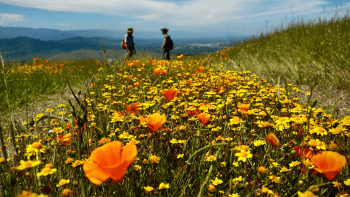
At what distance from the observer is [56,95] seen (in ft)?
21.3

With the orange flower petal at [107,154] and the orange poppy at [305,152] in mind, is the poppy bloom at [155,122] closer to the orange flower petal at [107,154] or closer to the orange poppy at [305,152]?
the orange flower petal at [107,154]

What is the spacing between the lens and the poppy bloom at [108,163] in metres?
0.84

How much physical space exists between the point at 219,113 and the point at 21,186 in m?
1.63

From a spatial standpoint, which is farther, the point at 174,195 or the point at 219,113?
the point at 219,113

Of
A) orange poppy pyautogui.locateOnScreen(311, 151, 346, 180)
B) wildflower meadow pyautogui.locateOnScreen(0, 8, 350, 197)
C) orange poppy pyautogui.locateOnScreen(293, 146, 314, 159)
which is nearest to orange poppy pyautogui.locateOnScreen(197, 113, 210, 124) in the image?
wildflower meadow pyautogui.locateOnScreen(0, 8, 350, 197)

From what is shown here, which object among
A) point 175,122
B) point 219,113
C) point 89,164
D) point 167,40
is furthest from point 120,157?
point 167,40

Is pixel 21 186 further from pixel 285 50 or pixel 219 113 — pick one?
pixel 285 50

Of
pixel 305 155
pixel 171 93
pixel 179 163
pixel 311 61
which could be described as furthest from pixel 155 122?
pixel 311 61

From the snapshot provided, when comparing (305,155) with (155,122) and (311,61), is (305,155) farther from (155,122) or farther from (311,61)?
(311,61)

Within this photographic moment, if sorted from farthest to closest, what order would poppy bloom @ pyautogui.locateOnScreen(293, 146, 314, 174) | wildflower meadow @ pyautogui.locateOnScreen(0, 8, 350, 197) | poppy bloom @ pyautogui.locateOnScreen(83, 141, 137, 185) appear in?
poppy bloom @ pyautogui.locateOnScreen(293, 146, 314, 174), wildflower meadow @ pyautogui.locateOnScreen(0, 8, 350, 197), poppy bloom @ pyautogui.locateOnScreen(83, 141, 137, 185)

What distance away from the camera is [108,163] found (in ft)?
3.08

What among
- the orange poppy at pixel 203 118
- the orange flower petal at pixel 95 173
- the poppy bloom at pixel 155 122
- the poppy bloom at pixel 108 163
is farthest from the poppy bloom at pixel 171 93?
the orange flower petal at pixel 95 173

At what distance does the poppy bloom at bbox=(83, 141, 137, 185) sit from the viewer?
84 cm

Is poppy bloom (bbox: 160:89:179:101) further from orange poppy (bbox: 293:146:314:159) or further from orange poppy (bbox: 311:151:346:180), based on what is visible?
orange poppy (bbox: 311:151:346:180)
